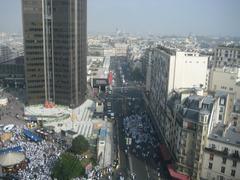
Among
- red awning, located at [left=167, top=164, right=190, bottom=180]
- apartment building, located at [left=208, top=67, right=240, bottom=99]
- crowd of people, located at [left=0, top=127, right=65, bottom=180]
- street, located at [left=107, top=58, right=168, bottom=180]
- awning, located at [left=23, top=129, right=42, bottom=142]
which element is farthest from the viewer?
apartment building, located at [left=208, top=67, right=240, bottom=99]

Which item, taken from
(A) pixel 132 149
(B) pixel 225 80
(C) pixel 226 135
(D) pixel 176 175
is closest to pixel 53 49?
(A) pixel 132 149

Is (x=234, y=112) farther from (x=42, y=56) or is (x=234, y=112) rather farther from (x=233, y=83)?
(x=42, y=56)

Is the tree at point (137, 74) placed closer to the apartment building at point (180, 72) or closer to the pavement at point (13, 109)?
the pavement at point (13, 109)

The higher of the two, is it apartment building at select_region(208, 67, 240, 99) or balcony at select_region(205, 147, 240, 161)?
apartment building at select_region(208, 67, 240, 99)

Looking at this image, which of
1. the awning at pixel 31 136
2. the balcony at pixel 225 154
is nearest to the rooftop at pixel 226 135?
the balcony at pixel 225 154

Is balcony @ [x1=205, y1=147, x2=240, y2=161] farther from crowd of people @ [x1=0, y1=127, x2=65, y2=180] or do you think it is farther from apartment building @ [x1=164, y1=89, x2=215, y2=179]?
crowd of people @ [x1=0, y1=127, x2=65, y2=180]

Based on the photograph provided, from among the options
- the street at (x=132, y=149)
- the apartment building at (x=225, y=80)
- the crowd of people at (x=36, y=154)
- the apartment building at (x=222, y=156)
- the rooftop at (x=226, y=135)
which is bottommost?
the street at (x=132, y=149)

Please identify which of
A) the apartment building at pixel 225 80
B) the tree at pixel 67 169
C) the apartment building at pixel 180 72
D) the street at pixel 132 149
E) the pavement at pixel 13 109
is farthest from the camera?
the pavement at pixel 13 109

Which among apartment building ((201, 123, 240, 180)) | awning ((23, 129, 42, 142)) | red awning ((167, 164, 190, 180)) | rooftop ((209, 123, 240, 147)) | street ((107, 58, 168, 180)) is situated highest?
rooftop ((209, 123, 240, 147))

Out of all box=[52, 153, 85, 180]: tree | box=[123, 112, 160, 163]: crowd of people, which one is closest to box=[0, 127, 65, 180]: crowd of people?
box=[52, 153, 85, 180]: tree

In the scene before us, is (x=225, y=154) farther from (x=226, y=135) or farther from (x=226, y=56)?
(x=226, y=56)
